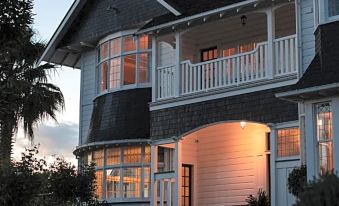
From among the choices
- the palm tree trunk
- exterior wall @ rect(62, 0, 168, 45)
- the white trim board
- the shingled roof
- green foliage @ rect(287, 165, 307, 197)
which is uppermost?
exterior wall @ rect(62, 0, 168, 45)

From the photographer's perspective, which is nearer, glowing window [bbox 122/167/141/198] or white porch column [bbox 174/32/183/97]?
white porch column [bbox 174/32/183/97]

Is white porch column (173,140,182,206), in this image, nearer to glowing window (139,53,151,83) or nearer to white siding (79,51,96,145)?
glowing window (139,53,151,83)

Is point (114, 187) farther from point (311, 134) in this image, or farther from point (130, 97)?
point (311, 134)

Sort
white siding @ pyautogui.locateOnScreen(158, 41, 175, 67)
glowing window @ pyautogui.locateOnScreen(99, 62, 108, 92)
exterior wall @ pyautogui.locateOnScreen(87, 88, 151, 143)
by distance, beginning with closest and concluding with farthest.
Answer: exterior wall @ pyautogui.locateOnScreen(87, 88, 151, 143)
white siding @ pyautogui.locateOnScreen(158, 41, 175, 67)
glowing window @ pyautogui.locateOnScreen(99, 62, 108, 92)

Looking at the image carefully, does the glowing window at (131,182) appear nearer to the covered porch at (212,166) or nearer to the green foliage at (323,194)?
the covered porch at (212,166)

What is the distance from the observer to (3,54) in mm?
15055

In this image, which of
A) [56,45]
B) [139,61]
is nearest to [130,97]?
[139,61]

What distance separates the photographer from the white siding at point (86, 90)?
86.8ft

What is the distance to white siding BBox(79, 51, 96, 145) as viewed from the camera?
26.5 meters

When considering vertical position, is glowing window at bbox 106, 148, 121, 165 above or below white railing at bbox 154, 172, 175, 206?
above

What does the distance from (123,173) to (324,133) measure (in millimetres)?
9271

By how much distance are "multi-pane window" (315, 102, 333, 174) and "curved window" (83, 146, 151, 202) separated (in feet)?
26.9

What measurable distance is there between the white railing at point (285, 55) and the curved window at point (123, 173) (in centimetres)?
642


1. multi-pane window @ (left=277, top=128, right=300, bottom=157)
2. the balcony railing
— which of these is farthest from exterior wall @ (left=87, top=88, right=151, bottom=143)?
multi-pane window @ (left=277, top=128, right=300, bottom=157)
